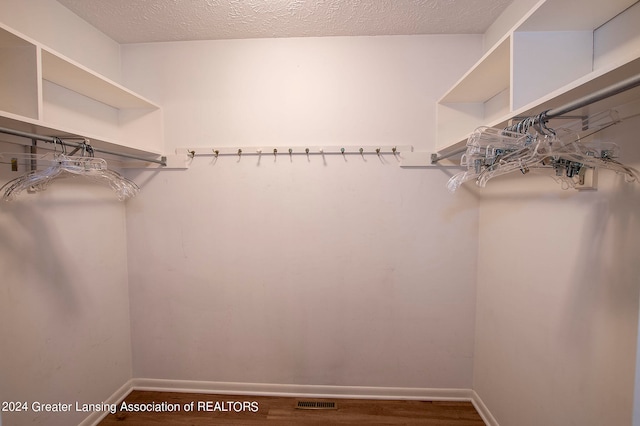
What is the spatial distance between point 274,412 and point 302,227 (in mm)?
1270

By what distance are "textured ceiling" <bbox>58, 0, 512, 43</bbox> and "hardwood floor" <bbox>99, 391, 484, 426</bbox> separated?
8.46 feet

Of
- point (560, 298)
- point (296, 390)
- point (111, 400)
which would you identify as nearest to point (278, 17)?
point (560, 298)

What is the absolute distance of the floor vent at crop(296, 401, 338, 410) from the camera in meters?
1.67

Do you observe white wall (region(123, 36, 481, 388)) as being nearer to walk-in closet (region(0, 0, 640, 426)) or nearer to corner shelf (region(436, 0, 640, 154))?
walk-in closet (region(0, 0, 640, 426))

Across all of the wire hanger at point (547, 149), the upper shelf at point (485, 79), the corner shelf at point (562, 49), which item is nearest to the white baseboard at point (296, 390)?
the wire hanger at point (547, 149)

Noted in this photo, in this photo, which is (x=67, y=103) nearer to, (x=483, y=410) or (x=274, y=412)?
(x=274, y=412)

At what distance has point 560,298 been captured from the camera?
1107 millimetres

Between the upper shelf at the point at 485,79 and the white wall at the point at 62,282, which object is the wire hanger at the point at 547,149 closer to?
the upper shelf at the point at 485,79

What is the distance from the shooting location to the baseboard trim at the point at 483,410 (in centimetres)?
151

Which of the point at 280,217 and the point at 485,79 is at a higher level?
A: the point at 485,79

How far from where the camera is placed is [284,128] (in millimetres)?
1735

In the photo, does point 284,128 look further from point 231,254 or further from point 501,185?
point 501,185

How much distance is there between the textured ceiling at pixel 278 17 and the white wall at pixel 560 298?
1075 millimetres

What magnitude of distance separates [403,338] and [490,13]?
220cm
